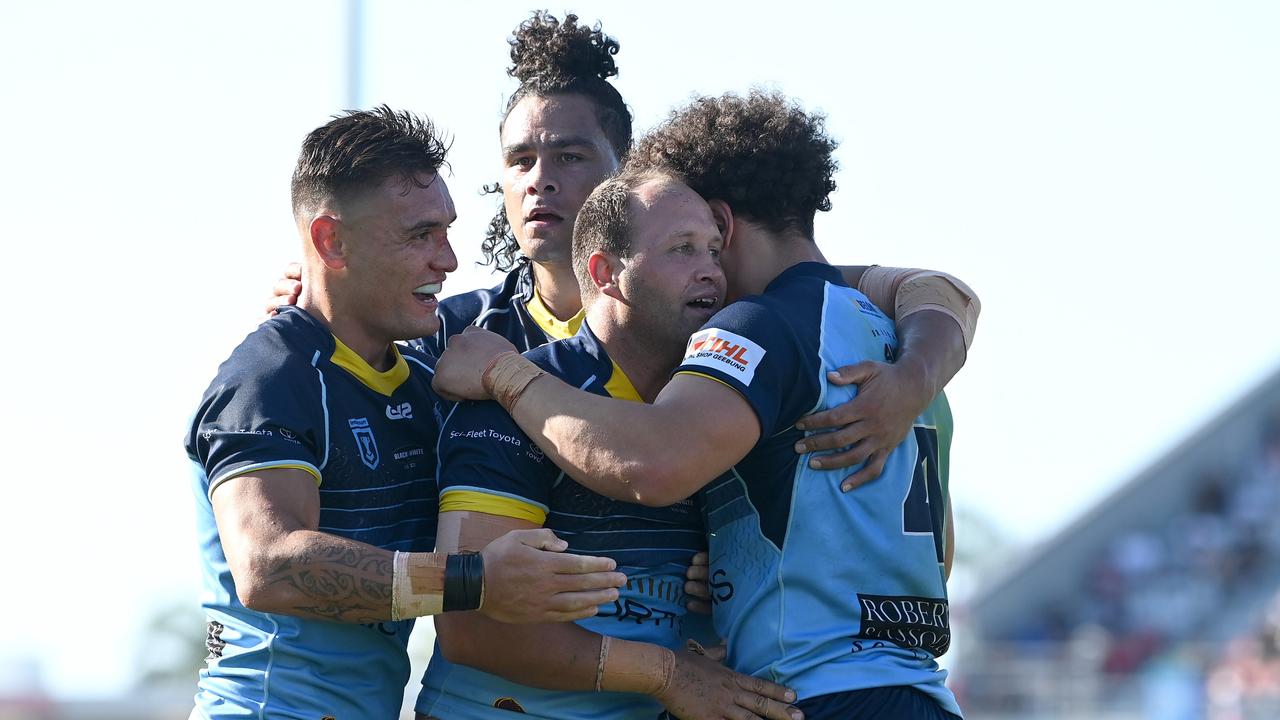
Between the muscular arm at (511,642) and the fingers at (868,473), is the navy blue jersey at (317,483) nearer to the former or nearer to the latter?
the muscular arm at (511,642)

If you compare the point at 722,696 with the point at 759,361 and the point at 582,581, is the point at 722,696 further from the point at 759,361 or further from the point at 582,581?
the point at 759,361

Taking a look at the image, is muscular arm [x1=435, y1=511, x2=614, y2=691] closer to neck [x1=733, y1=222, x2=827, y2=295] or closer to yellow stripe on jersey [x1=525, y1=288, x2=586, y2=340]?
neck [x1=733, y1=222, x2=827, y2=295]

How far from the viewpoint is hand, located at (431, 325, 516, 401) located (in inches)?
165

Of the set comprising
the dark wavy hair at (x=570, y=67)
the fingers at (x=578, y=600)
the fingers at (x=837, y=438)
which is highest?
the dark wavy hair at (x=570, y=67)

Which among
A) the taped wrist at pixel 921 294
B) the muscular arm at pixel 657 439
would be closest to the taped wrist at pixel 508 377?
the muscular arm at pixel 657 439

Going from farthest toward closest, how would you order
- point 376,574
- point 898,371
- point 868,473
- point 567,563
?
point 898,371, point 868,473, point 376,574, point 567,563

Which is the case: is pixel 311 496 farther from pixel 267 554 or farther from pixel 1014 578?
pixel 1014 578

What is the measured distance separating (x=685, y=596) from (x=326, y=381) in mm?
1208

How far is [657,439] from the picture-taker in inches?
150

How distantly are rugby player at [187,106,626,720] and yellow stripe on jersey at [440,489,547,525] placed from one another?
169 mm

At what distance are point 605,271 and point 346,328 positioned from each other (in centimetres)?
84

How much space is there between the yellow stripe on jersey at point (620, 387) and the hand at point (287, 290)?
1.13 m

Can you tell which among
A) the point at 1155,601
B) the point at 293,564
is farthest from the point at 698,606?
the point at 1155,601

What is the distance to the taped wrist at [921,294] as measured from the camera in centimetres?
474
